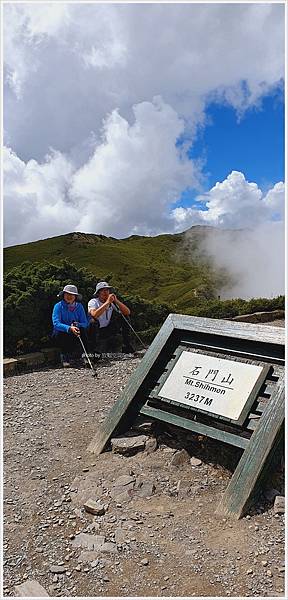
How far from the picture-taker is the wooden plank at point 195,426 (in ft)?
14.3

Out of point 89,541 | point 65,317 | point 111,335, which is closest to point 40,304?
point 65,317

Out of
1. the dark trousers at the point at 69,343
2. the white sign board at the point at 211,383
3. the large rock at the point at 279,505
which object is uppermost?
the dark trousers at the point at 69,343

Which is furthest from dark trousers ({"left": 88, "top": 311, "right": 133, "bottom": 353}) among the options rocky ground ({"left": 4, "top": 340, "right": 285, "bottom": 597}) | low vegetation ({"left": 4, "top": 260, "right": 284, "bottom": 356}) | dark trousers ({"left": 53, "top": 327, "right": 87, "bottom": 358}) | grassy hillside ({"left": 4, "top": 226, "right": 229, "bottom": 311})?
grassy hillside ({"left": 4, "top": 226, "right": 229, "bottom": 311})

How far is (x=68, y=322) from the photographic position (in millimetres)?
8156

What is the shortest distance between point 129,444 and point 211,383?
0.98m

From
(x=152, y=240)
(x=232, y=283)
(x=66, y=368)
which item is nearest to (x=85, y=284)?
(x=66, y=368)

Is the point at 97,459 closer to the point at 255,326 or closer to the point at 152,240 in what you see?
the point at 255,326

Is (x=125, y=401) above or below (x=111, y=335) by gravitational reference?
below

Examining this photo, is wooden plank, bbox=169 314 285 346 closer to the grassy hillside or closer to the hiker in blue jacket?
the hiker in blue jacket

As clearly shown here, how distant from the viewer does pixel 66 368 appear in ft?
26.3

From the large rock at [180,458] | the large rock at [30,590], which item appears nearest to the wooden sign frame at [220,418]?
the large rock at [180,458]

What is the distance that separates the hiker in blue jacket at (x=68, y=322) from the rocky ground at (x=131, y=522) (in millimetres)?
2392

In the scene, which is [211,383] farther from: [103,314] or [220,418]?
[103,314]

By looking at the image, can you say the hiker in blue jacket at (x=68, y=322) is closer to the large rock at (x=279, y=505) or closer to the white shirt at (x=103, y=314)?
the white shirt at (x=103, y=314)
